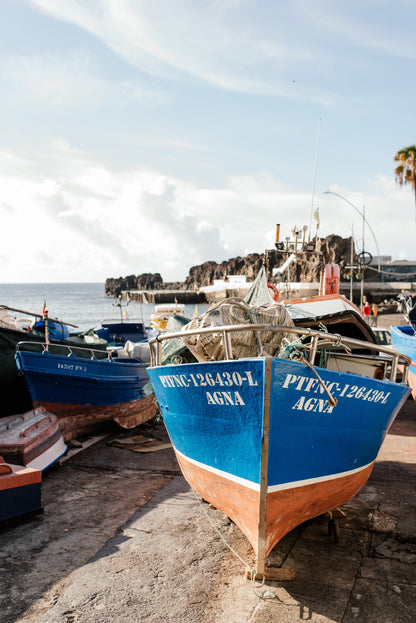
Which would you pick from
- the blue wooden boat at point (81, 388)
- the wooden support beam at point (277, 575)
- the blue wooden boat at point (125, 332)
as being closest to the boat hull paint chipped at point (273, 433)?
the wooden support beam at point (277, 575)

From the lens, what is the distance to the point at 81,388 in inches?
388

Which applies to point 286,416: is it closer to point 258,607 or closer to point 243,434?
point 243,434

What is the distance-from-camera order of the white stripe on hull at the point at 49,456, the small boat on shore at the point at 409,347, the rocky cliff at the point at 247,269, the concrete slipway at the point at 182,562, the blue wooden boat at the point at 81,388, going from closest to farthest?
the concrete slipway at the point at 182,562
the white stripe on hull at the point at 49,456
the blue wooden boat at the point at 81,388
the small boat on shore at the point at 409,347
the rocky cliff at the point at 247,269

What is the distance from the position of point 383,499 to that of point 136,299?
106 m

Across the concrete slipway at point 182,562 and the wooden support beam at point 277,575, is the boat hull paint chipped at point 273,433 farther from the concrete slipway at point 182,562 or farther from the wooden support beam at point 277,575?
the concrete slipway at point 182,562

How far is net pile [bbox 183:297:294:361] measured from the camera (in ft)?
17.3

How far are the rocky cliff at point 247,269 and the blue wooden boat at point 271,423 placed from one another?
307 inches

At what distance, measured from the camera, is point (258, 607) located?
4078 mm

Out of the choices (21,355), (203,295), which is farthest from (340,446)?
(203,295)

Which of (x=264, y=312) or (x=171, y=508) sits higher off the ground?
(x=264, y=312)

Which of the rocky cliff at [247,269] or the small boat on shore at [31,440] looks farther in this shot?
the rocky cliff at [247,269]

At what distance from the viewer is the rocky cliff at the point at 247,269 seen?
199 feet

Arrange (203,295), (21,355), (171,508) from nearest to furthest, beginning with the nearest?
(171,508) < (21,355) < (203,295)

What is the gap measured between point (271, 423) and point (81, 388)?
255 inches
